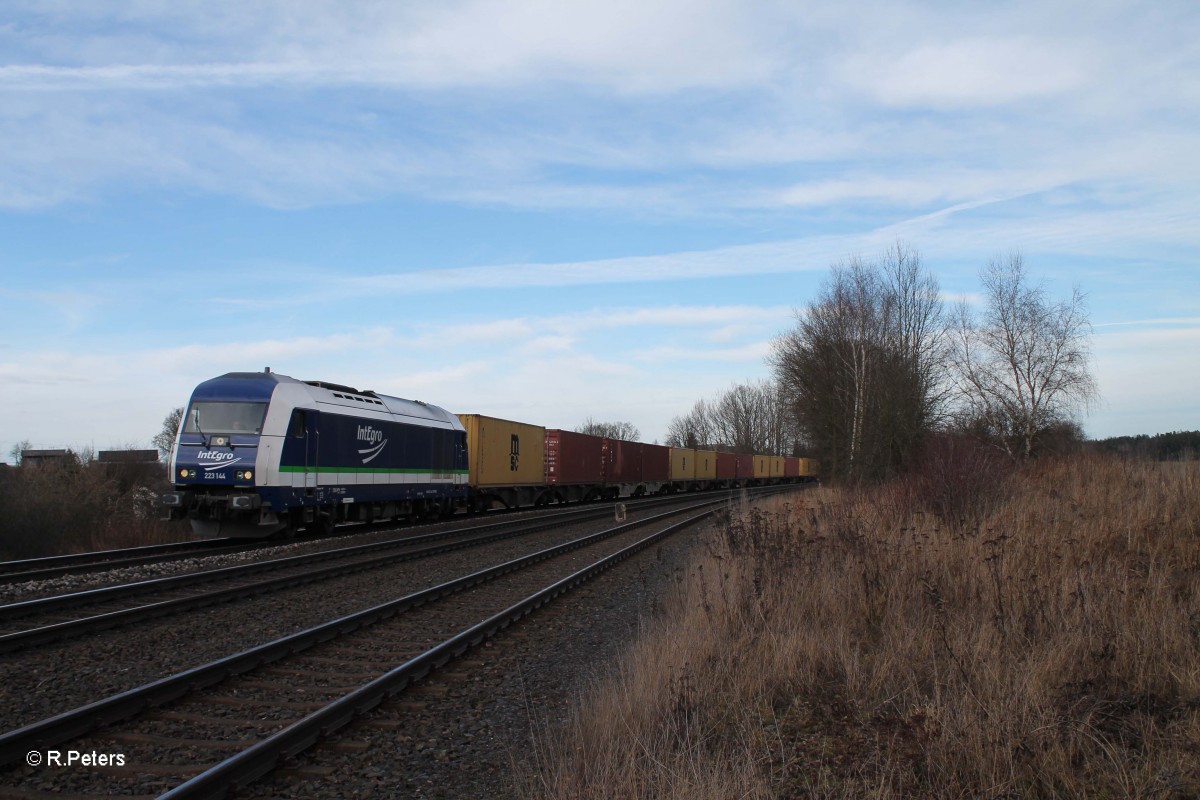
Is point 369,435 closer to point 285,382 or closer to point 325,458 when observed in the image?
point 325,458

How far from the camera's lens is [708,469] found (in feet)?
173

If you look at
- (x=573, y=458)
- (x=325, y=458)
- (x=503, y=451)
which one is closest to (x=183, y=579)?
(x=325, y=458)

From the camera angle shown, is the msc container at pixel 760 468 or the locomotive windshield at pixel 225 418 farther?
the msc container at pixel 760 468

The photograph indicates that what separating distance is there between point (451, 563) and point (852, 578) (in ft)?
26.4

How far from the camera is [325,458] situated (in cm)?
1764

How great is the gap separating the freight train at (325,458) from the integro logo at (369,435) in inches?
0.9

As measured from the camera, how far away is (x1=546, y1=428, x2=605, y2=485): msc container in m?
32.8

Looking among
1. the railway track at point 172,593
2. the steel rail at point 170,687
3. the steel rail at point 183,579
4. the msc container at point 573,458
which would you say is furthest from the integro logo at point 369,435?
the msc container at point 573,458

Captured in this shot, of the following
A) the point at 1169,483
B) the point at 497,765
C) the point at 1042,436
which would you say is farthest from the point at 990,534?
the point at 1042,436

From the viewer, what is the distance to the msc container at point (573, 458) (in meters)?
32.8

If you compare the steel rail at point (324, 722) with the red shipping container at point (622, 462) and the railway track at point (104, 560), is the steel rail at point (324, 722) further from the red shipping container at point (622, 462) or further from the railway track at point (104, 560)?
the red shipping container at point (622, 462)

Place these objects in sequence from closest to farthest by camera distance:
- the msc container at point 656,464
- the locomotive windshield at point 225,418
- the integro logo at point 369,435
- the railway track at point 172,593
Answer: the railway track at point 172,593, the locomotive windshield at point 225,418, the integro logo at point 369,435, the msc container at point 656,464

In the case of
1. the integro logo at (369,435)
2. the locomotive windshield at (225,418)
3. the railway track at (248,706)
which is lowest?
the railway track at (248,706)

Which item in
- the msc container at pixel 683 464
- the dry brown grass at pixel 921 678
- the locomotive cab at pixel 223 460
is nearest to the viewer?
the dry brown grass at pixel 921 678
